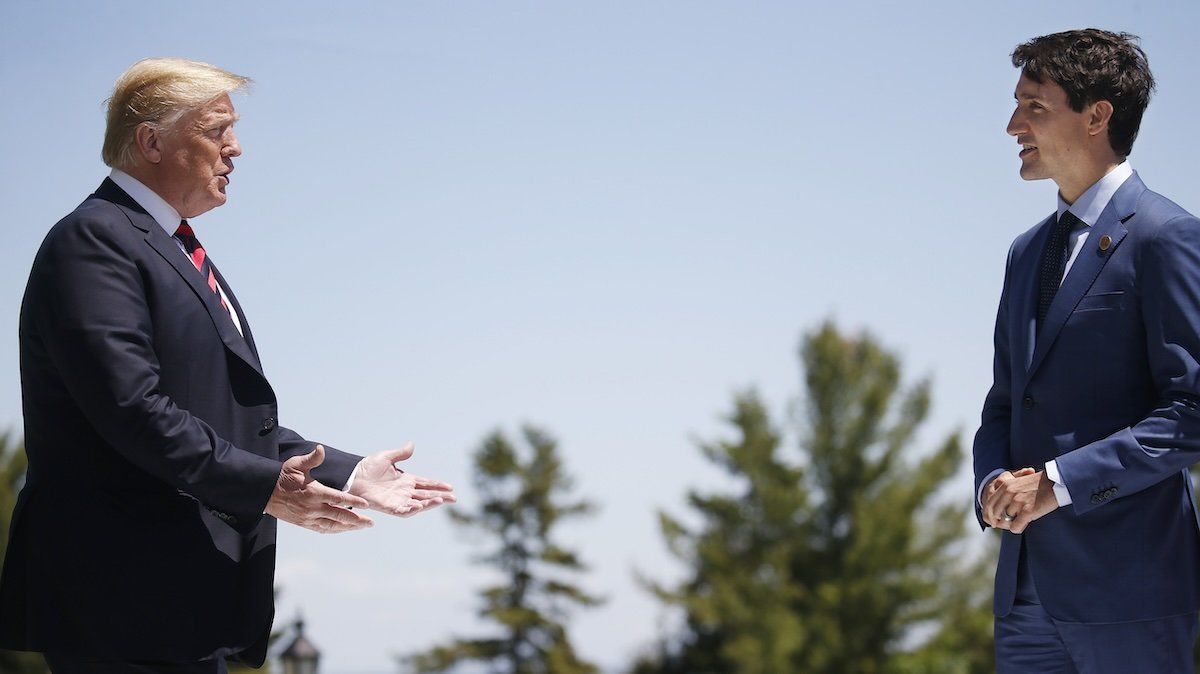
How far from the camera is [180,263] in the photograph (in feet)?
10.00

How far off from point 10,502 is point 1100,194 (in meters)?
28.5

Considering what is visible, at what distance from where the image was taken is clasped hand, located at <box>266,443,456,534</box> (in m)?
2.97

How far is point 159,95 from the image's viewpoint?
3152 mm

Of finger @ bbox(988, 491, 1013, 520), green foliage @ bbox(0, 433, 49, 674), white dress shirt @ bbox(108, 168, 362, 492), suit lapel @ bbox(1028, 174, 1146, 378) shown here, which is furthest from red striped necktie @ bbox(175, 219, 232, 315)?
green foliage @ bbox(0, 433, 49, 674)

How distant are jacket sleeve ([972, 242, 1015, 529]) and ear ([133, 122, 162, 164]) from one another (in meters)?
2.29

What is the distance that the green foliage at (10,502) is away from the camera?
25.9 metres

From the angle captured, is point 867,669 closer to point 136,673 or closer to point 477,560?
point 477,560

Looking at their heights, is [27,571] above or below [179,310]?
below

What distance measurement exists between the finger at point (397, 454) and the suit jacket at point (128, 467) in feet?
1.36

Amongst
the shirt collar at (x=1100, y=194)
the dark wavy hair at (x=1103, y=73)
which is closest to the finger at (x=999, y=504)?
the shirt collar at (x=1100, y=194)

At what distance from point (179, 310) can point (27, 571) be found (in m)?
0.67

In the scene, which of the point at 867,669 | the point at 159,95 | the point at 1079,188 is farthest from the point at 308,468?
the point at 867,669

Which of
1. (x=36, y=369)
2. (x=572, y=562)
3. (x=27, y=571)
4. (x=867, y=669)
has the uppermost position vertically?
(x=572, y=562)

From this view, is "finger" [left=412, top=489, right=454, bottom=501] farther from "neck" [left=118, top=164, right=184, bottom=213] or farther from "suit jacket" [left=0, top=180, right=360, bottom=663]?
"neck" [left=118, top=164, right=184, bottom=213]
